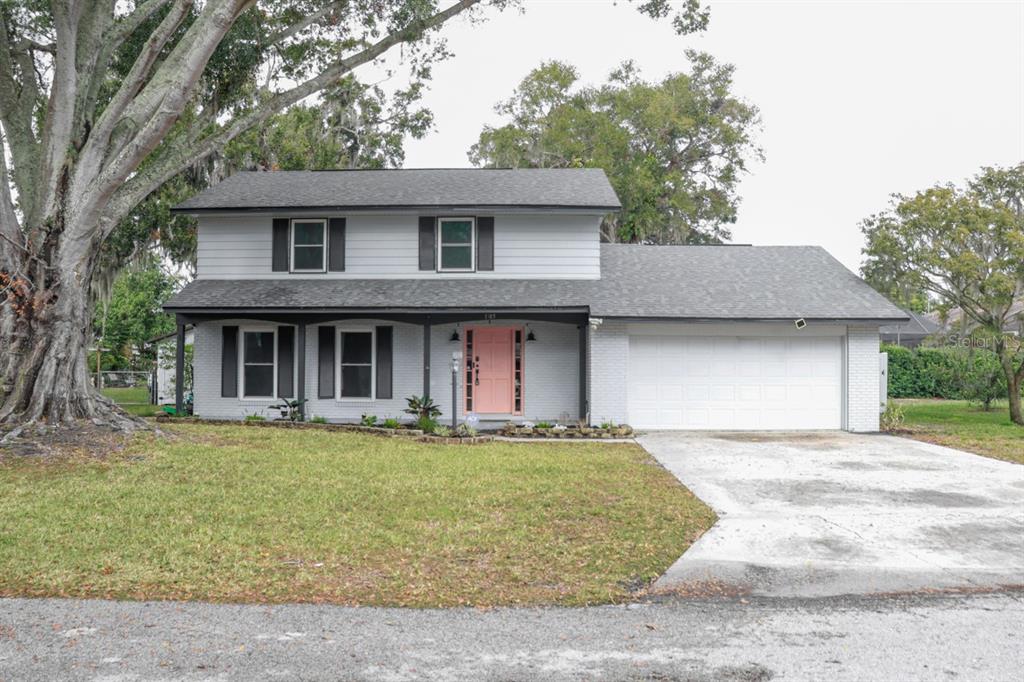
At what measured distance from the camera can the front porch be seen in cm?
1623

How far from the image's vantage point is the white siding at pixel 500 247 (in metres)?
16.4

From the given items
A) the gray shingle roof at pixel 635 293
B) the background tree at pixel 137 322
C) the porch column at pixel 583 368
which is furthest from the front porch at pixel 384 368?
the background tree at pixel 137 322

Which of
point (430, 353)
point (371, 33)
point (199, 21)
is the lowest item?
point (430, 353)

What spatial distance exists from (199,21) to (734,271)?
12236 millimetres

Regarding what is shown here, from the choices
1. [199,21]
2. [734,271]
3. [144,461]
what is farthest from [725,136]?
[144,461]

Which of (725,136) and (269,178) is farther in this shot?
(725,136)

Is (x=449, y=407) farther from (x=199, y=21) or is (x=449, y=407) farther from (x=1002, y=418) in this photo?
(x=1002, y=418)

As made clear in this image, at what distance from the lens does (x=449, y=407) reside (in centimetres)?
1622

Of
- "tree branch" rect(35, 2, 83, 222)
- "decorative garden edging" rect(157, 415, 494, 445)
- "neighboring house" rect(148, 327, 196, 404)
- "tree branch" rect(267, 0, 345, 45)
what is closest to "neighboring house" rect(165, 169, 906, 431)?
"decorative garden edging" rect(157, 415, 494, 445)

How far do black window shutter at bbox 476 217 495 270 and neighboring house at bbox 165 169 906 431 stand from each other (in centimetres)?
3

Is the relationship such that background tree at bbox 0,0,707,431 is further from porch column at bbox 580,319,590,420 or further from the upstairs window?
porch column at bbox 580,319,590,420

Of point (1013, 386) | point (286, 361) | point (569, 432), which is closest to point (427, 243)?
point (286, 361)

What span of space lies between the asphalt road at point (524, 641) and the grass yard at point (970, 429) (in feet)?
27.9

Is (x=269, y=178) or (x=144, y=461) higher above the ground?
(x=269, y=178)
